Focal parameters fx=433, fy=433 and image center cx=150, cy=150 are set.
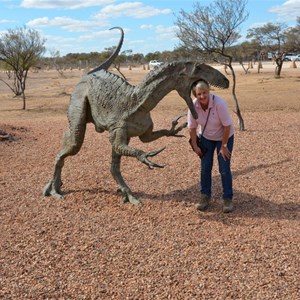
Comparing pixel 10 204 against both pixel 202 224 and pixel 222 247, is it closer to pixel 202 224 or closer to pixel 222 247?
pixel 202 224

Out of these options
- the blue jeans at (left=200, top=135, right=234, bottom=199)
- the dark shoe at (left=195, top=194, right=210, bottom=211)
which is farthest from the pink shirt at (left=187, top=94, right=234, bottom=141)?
the dark shoe at (left=195, top=194, right=210, bottom=211)

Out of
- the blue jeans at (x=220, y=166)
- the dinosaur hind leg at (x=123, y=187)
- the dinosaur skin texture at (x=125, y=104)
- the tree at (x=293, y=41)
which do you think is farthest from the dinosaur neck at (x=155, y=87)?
the tree at (x=293, y=41)

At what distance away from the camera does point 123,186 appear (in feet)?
18.0

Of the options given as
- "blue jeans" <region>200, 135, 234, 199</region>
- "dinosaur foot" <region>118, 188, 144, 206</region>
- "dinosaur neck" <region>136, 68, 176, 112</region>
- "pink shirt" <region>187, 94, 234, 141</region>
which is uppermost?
"dinosaur neck" <region>136, 68, 176, 112</region>

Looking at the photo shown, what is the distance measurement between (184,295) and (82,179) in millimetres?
3611

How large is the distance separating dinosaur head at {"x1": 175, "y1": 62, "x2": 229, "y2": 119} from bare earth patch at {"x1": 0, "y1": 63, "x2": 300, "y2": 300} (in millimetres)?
1397

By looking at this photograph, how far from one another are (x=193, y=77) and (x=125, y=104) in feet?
2.98

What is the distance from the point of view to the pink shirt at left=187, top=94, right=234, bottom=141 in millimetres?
4629

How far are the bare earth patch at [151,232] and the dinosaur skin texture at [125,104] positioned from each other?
1.63ft

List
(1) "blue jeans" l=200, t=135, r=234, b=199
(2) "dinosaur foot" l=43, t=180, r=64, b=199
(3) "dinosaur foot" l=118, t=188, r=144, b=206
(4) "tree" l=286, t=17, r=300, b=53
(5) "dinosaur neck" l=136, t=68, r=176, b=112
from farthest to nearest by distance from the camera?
(4) "tree" l=286, t=17, r=300, b=53
(2) "dinosaur foot" l=43, t=180, r=64, b=199
(3) "dinosaur foot" l=118, t=188, r=144, b=206
(1) "blue jeans" l=200, t=135, r=234, b=199
(5) "dinosaur neck" l=136, t=68, r=176, b=112

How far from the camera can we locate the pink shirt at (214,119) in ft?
15.2

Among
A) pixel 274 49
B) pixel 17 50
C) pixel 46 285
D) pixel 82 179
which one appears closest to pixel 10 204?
pixel 82 179

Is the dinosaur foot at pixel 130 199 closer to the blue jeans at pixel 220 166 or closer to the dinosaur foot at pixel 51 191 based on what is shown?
the blue jeans at pixel 220 166

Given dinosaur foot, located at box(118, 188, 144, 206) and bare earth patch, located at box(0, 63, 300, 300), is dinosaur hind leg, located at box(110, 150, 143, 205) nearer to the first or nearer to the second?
dinosaur foot, located at box(118, 188, 144, 206)
